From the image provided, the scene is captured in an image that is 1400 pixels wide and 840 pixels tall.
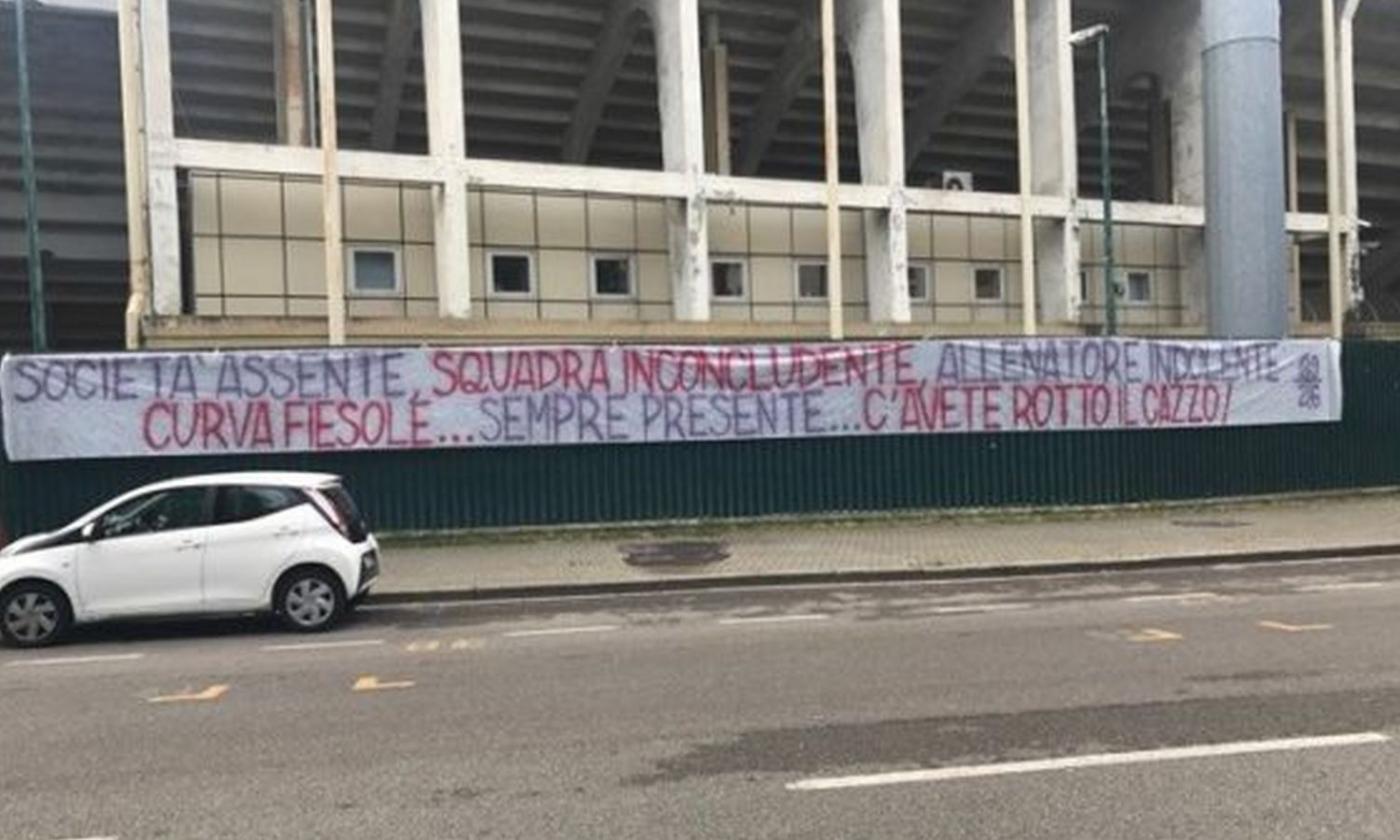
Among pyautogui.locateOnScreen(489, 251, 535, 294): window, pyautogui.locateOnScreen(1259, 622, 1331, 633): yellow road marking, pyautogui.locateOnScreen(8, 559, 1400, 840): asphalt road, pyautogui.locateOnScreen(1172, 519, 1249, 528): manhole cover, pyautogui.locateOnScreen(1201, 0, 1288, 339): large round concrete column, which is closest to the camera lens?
pyautogui.locateOnScreen(8, 559, 1400, 840): asphalt road

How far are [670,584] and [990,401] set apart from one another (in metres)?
6.77

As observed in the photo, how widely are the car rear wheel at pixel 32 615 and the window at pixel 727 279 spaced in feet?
62.4

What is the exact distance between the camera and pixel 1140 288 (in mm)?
32812

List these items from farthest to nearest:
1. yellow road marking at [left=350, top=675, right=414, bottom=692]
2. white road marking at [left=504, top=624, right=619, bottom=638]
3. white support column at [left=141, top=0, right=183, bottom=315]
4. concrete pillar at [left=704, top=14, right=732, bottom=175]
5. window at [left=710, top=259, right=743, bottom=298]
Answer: concrete pillar at [left=704, top=14, right=732, bottom=175]
window at [left=710, top=259, right=743, bottom=298]
white support column at [left=141, top=0, right=183, bottom=315]
white road marking at [left=504, top=624, right=619, bottom=638]
yellow road marking at [left=350, top=675, right=414, bottom=692]

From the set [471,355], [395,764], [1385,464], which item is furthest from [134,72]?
[1385,464]

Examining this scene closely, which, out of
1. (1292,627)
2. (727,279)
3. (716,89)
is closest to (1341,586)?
(1292,627)

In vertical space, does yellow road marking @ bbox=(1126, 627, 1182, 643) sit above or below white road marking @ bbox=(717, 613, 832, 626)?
above

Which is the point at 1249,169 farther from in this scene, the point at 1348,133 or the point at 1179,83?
the point at 1348,133

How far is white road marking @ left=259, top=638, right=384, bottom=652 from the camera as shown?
10.6 metres

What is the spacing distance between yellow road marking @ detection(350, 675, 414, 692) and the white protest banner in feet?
26.7

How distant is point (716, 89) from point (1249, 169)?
12007mm

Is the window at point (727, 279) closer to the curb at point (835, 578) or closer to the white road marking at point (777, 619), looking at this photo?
the curb at point (835, 578)

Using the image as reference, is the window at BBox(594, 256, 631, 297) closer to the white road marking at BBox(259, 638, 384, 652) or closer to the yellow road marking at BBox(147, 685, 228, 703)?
the white road marking at BBox(259, 638, 384, 652)

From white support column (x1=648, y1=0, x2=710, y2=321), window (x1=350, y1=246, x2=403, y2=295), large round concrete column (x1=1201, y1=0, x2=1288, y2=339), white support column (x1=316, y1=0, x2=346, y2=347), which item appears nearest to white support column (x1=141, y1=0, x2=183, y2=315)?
white support column (x1=316, y1=0, x2=346, y2=347)
